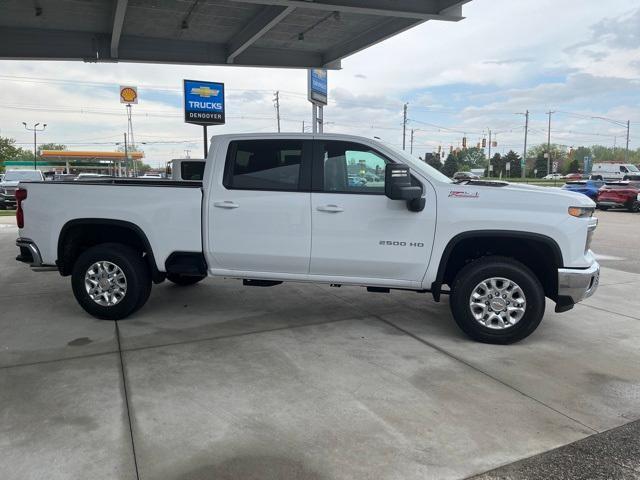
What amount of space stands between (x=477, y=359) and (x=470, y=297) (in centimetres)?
61

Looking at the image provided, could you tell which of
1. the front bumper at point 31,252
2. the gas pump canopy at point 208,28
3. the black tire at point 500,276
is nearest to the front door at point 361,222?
the black tire at point 500,276

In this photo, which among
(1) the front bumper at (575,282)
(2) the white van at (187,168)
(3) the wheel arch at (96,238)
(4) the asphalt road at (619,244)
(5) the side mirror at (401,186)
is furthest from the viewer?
(4) the asphalt road at (619,244)

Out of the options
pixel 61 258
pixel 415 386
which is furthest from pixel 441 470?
pixel 61 258

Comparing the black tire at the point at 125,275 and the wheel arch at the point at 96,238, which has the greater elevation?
the wheel arch at the point at 96,238

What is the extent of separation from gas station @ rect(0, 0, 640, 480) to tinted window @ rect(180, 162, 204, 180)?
7.50 feet

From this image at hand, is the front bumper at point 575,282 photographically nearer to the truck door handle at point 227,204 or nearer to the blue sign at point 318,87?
the truck door handle at point 227,204

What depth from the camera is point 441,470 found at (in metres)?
2.94

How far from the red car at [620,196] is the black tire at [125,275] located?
24.1 metres

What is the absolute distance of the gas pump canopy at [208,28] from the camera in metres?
8.78

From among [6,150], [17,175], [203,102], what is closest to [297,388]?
[203,102]

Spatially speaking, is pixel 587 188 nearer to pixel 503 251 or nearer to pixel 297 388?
pixel 503 251

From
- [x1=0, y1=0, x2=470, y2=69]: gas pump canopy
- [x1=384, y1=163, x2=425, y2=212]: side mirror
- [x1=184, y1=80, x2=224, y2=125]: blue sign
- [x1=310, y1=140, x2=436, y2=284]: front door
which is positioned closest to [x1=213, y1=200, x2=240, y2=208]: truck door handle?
[x1=310, y1=140, x2=436, y2=284]: front door

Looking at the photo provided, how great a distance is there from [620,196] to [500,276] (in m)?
22.5

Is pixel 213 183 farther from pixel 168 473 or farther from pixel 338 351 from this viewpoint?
pixel 168 473
